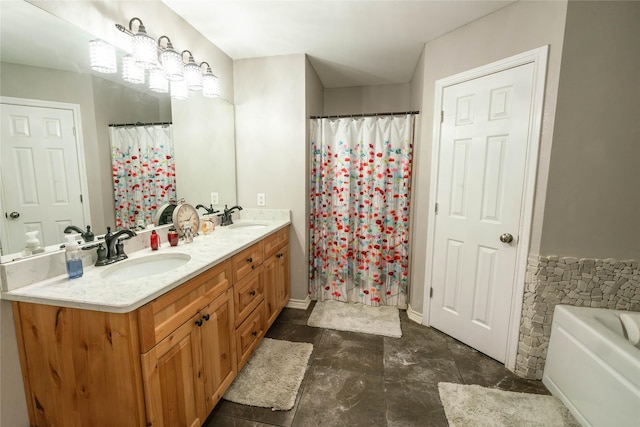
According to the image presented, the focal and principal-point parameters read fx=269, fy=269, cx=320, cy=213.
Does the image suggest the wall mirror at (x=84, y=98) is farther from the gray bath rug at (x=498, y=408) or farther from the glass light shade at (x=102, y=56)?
the gray bath rug at (x=498, y=408)

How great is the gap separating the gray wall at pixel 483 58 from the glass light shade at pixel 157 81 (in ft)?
6.41

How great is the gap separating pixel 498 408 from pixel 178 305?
1.81 metres

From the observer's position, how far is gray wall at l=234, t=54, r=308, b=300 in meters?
2.45

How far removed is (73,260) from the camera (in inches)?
45.7

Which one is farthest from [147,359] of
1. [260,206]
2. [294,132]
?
[294,132]

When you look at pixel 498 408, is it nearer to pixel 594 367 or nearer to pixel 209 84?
pixel 594 367

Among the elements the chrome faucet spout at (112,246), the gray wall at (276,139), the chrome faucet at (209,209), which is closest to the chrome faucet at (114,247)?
the chrome faucet spout at (112,246)

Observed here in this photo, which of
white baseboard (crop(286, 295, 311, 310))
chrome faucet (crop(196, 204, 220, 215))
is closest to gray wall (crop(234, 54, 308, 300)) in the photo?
white baseboard (crop(286, 295, 311, 310))

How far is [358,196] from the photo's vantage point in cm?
261

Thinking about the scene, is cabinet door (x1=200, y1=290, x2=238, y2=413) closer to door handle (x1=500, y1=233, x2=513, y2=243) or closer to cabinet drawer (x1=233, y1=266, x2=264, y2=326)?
cabinet drawer (x1=233, y1=266, x2=264, y2=326)

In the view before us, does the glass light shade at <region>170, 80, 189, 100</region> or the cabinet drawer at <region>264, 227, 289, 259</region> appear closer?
the glass light shade at <region>170, 80, 189, 100</region>

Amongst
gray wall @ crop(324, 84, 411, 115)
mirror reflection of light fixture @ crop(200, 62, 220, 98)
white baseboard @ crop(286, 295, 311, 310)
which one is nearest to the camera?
mirror reflection of light fixture @ crop(200, 62, 220, 98)

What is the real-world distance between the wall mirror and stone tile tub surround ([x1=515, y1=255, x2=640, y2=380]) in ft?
8.13

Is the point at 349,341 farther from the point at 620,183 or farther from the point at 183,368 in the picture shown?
the point at 620,183
